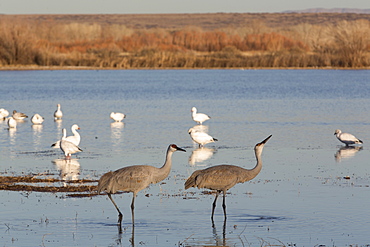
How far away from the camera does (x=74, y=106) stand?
31.8m

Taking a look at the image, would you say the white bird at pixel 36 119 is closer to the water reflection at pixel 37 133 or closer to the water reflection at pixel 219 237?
the water reflection at pixel 37 133

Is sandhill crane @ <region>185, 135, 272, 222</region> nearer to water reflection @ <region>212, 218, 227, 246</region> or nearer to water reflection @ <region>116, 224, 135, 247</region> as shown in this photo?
water reflection @ <region>212, 218, 227, 246</region>

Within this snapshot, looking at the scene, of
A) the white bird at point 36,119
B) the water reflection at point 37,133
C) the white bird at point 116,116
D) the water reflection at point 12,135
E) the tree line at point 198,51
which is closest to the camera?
the water reflection at point 37,133

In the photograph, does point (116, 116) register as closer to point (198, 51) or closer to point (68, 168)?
point (68, 168)

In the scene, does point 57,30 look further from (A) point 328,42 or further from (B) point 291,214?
(B) point 291,214

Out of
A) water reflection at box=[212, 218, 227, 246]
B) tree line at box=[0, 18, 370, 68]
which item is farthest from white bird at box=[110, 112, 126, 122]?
tree line at box=[0, 18, 370, 68]

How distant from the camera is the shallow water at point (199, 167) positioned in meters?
9.32

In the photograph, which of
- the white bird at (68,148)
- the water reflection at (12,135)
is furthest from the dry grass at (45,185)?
the water reflection at (12,135)

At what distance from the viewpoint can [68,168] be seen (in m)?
14.3

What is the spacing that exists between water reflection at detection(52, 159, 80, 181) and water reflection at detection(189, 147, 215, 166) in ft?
7.98

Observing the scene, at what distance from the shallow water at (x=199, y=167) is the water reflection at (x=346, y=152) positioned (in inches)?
1.8

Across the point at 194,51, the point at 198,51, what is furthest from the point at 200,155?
the point at 198,51

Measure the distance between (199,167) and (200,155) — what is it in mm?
1991

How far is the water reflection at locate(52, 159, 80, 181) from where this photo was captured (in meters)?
13.1
